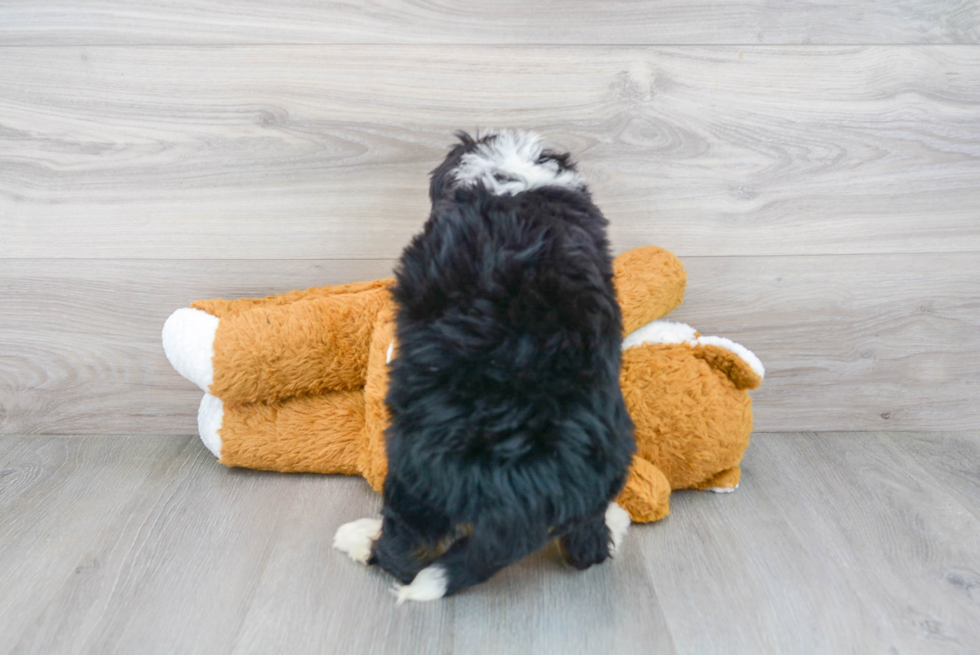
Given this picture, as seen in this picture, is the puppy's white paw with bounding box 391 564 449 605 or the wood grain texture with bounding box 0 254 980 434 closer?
the puppy's white paw with bounding box 391 564 449 605

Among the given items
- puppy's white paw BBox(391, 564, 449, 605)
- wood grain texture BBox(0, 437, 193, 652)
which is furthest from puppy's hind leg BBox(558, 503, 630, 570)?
wood grain texture BBox(0, 437, 193, 652)

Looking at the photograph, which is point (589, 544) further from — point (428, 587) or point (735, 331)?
point (735, 331)

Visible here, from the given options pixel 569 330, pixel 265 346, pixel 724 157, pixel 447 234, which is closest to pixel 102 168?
pixel 265 346

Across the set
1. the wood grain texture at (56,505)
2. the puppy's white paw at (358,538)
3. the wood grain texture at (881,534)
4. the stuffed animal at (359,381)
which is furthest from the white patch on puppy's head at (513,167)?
the wood grain texture at (56,505)

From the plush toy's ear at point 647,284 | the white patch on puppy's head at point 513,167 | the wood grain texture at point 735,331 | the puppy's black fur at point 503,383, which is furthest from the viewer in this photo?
the wood grain texture at point 735,331

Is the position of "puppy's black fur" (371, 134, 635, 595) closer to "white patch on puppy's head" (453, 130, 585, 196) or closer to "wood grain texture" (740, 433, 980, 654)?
"white patch on puppy's head" (453, 130, 585, 196)

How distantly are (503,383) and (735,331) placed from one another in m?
0.61

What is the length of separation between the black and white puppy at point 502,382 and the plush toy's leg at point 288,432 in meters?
0.28

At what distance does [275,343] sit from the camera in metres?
0.92

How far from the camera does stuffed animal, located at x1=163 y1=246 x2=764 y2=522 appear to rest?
0.91 m

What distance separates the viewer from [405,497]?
2.26 ft

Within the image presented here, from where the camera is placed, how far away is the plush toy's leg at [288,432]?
971mm

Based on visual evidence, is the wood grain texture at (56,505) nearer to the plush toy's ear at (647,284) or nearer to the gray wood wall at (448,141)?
the gray wood wall at (448,141)

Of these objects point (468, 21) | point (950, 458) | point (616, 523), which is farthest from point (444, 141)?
point (950, 458)
